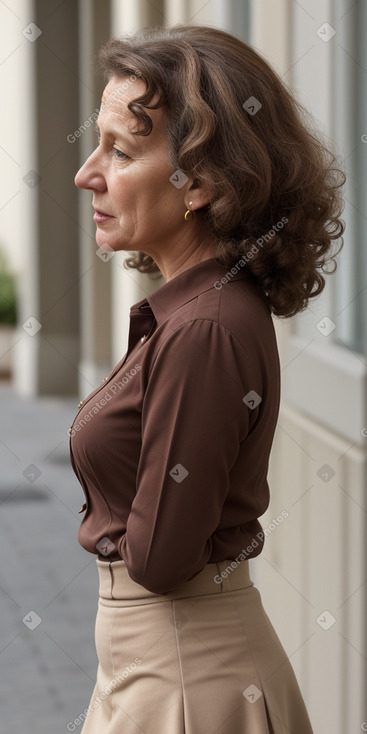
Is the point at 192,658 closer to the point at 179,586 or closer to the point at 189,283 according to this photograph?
the point at 179,586

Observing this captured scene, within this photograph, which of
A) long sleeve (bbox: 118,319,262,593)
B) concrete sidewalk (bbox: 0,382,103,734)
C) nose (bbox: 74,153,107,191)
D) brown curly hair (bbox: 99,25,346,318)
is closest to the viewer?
long sleeve (bbox: 118,319,262,593)

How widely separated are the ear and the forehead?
10cm

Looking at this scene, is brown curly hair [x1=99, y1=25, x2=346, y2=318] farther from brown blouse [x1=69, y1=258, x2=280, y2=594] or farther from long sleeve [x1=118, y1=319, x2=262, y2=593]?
long sleeve [x1=118, y1=319, x2=262, y2=593]

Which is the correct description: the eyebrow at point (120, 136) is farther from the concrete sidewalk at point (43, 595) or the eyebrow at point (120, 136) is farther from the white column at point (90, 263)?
the white column at point (90, 263)

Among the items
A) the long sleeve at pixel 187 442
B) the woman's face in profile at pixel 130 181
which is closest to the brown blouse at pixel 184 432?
the long sleeve at pixel 187 442

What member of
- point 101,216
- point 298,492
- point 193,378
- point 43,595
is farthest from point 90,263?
point 193,378

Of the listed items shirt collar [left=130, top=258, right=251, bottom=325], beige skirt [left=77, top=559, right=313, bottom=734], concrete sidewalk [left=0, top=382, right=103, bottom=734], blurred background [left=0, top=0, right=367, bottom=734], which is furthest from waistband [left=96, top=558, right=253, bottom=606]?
concrete sidewalk [left=0, top=382, right=103, bottom=734]

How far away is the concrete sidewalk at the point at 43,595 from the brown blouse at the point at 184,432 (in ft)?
8.26

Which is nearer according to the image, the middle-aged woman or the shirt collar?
the middle-aged woman

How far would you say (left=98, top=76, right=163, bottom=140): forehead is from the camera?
1882 millimetres

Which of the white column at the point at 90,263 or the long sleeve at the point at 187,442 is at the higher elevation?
the long sleeve at the point at 187,442

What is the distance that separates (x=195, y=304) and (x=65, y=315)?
1091 centimetres

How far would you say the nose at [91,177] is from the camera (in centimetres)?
197

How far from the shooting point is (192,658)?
1.91 m
